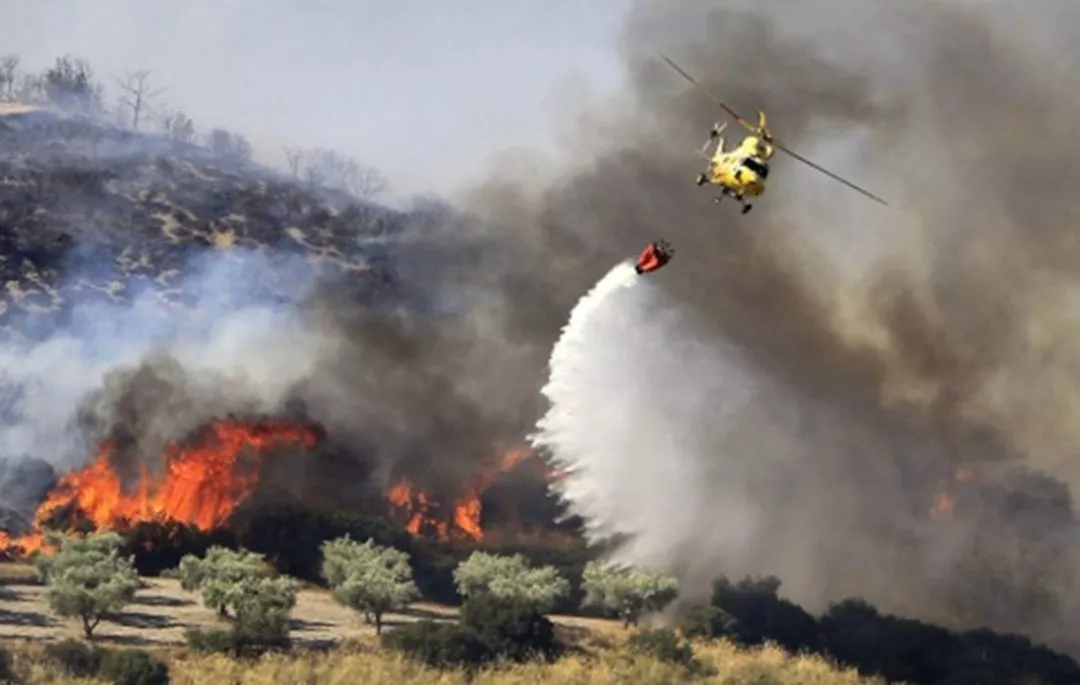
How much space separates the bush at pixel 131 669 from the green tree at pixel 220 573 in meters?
4.21

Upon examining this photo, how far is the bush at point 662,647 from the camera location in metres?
43.0

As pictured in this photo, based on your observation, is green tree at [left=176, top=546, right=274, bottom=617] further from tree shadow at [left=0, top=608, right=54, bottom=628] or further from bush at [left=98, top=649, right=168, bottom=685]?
tree shadow at [left=0, top=608, right=54, bottom=628]

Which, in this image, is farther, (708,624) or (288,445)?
(288,445)

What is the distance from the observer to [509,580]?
45438 mm

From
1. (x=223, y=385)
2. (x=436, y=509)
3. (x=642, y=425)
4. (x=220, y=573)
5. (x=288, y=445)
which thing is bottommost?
(x=220, y=573)

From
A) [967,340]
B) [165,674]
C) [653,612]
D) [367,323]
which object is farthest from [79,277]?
[967,340]

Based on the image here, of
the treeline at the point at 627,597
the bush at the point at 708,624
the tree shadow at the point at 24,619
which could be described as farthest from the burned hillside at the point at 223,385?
the bush at the point at 708,624

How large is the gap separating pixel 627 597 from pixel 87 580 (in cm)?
1812

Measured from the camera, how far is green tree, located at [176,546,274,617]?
41125mm

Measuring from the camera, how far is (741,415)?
50.1 m

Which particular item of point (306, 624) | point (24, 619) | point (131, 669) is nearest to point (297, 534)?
point (306, 624)

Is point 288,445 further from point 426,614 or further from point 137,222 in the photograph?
point 137,222

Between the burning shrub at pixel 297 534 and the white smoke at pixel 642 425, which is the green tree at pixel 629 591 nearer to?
the white smoke at pixel 642 425

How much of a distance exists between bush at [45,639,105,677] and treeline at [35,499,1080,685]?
697 centimetres
